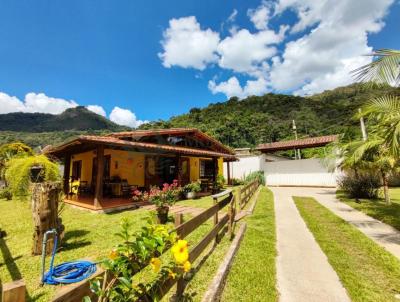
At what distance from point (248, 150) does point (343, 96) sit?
2126 centimetres

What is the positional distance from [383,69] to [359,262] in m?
4.13

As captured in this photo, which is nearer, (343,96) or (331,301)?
(331,301)

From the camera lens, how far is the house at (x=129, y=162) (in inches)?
441


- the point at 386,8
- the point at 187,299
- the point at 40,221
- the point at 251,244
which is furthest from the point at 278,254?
the point at 386,8

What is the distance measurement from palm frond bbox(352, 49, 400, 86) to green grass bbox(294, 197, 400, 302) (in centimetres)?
378

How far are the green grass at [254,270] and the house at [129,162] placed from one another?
6417 mm

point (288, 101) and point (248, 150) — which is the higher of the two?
point (288, 101)

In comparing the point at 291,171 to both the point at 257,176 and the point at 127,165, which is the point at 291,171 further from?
the point at 127,165

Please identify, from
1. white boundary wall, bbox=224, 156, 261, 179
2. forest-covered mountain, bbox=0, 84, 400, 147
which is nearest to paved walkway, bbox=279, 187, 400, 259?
white boundary wall, bbox=224, 156, 261, 179

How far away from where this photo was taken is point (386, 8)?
630 centimetres

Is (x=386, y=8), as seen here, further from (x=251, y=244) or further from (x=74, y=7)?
(x=74, y=7)

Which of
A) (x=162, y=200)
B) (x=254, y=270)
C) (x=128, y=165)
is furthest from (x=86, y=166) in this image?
(x=254, y=270)

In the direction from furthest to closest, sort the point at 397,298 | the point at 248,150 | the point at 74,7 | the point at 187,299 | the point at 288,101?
the point at 288,101
the point at 248,150
the point at 74,7
the point at 397,298
the point at 187,299

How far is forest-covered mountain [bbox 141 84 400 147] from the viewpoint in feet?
123
